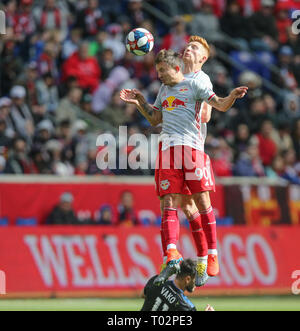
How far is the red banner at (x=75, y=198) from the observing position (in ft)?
55.8

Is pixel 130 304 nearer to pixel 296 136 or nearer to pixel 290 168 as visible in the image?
pixel 290 168

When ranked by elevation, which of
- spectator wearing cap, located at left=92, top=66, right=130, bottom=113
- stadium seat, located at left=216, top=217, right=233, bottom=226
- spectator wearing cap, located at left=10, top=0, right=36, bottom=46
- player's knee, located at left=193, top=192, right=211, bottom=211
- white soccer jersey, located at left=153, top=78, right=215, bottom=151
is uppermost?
spectator wearing cap, located at left=10, top=0, right=36, bottom=46

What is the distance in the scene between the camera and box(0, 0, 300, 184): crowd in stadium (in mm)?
17938

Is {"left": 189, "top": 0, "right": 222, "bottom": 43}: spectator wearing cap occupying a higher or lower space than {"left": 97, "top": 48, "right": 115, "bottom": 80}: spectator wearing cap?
higher

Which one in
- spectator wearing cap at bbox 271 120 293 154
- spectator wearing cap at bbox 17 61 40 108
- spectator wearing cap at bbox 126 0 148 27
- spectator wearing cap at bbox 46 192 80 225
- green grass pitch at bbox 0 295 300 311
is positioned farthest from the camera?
spectator wearing cap at bbox 126 0 148 27

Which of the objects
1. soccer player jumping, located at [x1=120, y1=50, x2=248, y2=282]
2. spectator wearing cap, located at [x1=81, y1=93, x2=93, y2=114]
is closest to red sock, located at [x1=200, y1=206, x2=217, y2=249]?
soccer player jumping, located at [x1=120, y1=50, x2=248, y2=282]

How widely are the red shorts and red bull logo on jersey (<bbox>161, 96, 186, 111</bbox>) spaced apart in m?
0.49

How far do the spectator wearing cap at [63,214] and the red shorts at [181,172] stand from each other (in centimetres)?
739

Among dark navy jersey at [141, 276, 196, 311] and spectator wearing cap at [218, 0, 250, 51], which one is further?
spectator wearing cap at [218, 0, 250, 51]

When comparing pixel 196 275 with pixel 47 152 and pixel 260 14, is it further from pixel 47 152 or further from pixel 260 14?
pixel 260 14

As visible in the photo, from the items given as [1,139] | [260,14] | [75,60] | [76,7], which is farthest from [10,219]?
[260,14]

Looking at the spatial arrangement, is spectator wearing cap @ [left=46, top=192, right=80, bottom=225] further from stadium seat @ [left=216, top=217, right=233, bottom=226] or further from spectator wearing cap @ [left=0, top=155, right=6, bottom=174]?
stadium seat @ [left=216, top=217, right=233, bottom=226]

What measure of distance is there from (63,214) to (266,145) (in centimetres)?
574
